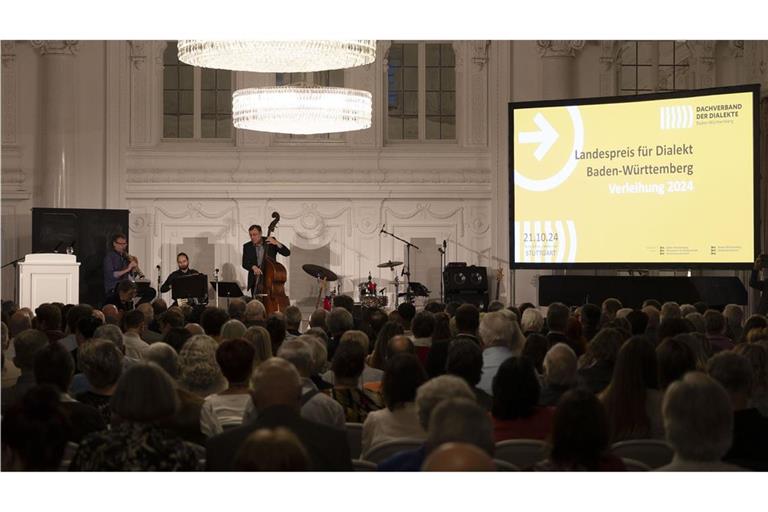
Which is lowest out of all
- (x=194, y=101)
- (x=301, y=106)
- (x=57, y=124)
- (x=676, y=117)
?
Result: (x=676, y=117)

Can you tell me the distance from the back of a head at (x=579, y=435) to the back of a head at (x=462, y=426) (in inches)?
7.7

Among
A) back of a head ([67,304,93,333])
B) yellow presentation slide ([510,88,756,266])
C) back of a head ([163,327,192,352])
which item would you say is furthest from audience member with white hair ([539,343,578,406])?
yellow presentation slide ([510,88,756,266])

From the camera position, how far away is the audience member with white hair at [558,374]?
4.93 metres

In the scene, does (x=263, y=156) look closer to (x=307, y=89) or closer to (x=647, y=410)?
(x=307, y=89)

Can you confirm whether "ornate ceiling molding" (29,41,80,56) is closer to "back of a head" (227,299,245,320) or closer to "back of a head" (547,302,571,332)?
"back of a head" (227,299,245,320)

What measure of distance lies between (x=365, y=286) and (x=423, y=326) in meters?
8.31

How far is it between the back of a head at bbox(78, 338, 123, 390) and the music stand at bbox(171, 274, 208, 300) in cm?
884

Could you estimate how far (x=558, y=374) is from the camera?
4.94 metres

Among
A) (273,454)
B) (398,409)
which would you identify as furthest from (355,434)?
(273,454)

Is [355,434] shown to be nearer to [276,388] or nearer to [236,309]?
[276,388]

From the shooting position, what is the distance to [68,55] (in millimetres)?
15766

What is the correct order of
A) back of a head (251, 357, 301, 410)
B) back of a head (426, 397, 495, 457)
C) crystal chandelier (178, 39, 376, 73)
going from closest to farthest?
back of a head (426, 397, 495, 457)
back of a head (251, 357, 301, 410)
crystal chandelier (178, 39, 376, 73)

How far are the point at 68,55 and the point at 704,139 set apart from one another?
916cm

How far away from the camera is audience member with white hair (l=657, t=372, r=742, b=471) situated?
3170 mm
